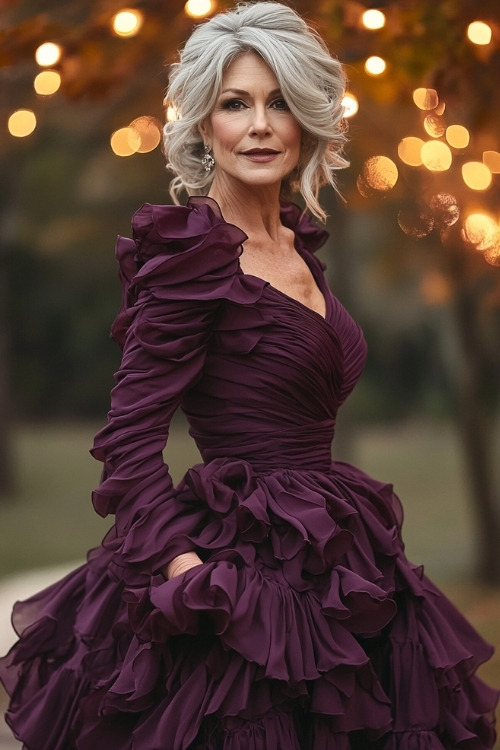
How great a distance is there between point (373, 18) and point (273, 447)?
2.16 metres

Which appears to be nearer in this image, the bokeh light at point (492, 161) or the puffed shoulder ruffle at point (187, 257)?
the puffed shoulder ruffle at point (187, 257)

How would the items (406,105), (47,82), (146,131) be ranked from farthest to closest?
(146,131) < (406,105) < (47,82)

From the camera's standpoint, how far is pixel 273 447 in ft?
8.01

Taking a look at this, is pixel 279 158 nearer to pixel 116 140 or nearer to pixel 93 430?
pixel 116 140

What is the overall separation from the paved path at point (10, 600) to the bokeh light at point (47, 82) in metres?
2.07

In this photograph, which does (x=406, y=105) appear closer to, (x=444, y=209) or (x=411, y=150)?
(x=411, y=150)

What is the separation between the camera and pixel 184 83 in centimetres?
249

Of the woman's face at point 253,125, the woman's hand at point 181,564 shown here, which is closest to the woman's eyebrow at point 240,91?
the woman's face at point 253,125

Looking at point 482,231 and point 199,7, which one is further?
point 482,231

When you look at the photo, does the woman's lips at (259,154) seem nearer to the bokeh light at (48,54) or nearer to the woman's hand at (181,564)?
the woman's hand at (181,564)

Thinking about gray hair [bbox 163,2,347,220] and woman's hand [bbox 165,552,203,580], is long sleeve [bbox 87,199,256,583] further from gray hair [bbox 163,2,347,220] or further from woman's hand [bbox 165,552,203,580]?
gray hair [bbox 163,2,347,220]

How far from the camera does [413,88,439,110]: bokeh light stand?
4547 mm

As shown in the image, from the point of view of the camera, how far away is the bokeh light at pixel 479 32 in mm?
3930

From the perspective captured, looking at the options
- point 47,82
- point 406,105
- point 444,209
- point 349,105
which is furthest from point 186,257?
point 444,209
